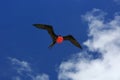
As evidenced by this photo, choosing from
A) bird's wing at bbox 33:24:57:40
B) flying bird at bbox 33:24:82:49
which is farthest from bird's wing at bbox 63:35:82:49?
bird's wing at bbox 33:24:57:40

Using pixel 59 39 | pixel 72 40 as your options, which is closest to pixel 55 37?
pixel 59 39

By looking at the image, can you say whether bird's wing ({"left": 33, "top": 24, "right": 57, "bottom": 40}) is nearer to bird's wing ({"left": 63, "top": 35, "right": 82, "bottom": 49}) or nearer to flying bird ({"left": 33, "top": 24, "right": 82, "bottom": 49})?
flying bird ({"left": 33, "top": 24, "right": 82, "bottom": 49})

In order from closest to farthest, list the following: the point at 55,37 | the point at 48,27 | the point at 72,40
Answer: the point at 55,37 < the point at 48,27 < the point at 72,40

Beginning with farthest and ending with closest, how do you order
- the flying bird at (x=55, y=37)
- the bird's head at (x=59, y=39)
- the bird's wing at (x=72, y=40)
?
the bird's wing at (x=72, y=40) < the flying bird at (x=55, y=37) < the bird's head at (x=59, y=39)

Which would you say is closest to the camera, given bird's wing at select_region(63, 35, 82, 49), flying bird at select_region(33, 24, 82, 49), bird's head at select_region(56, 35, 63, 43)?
bird's head at select_region(56, 35, 63, 43)

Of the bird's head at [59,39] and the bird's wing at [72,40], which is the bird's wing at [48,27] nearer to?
the bird's head at [59,39]

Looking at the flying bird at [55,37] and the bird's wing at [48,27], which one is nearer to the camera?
the flying bird at [55,37]

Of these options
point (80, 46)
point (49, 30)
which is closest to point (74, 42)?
point (80, 46)

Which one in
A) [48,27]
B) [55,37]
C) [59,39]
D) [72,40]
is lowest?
[59,39]

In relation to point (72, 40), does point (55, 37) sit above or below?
below

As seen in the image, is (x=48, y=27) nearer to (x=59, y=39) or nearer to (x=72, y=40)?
(x=59, y=39)

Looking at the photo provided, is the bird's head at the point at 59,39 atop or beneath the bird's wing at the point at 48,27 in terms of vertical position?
beneath

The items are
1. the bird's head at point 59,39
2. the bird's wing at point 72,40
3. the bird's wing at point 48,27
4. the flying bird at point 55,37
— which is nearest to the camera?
the bird's head at point 59,39

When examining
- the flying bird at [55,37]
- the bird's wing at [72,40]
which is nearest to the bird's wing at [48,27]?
the flying bird at [55,37]
